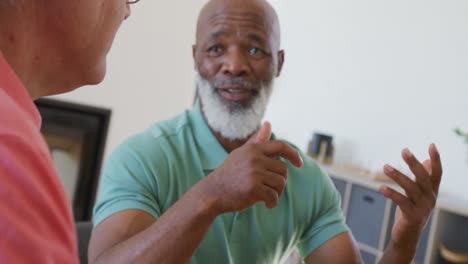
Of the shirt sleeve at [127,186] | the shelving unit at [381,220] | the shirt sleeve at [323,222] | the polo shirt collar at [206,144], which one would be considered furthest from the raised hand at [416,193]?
the shelving unit at [381,220]

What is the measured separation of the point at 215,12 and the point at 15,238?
1.10 meters

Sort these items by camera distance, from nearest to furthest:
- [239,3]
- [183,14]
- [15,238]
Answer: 1. [15,238]
2. [239,3]
3. [183,14]

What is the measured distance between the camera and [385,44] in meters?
3.36

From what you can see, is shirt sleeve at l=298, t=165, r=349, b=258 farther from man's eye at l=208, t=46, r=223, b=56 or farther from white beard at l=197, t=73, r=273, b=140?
man's eye at l=208, t=46, r=223, b=56

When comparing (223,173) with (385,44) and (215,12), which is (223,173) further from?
(385,44)

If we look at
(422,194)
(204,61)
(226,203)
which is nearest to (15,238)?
(226,203)

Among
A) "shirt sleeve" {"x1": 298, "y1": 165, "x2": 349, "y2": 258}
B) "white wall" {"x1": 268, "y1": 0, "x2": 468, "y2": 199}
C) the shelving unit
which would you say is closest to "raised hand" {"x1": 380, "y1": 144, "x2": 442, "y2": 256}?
"shirt sleeve" {"x1": 298, "y1": 165, "x2": 349, "y2": 258}

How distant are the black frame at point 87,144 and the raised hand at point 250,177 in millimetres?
1769

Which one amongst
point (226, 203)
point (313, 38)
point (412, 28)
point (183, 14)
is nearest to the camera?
point (226, 203)

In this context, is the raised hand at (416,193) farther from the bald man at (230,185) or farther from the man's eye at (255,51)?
the man's eye at (255,51)

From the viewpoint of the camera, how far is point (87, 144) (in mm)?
2561

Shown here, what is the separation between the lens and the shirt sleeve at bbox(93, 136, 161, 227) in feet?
3.41

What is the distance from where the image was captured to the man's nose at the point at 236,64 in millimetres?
1288

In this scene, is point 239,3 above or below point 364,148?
above
